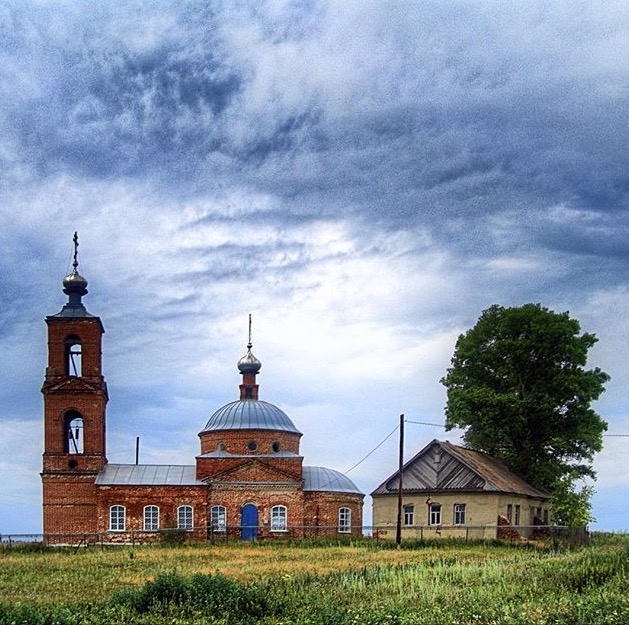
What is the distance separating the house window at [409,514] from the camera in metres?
46.1

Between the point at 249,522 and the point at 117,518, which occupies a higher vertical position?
the point at 117,518

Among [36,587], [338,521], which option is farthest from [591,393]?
[36,587]

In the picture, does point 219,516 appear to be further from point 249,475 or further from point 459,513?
point 459,513

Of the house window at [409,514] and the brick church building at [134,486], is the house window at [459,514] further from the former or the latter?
the brick church building at [134,486]

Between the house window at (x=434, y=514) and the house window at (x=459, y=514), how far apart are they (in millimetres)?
808

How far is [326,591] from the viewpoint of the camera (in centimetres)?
2169

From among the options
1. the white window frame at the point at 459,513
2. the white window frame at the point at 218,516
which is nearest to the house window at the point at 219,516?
the white window frame at the point at 218,516

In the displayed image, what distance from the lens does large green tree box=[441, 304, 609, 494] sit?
4862cm

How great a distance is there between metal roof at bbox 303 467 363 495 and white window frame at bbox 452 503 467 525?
298 inches

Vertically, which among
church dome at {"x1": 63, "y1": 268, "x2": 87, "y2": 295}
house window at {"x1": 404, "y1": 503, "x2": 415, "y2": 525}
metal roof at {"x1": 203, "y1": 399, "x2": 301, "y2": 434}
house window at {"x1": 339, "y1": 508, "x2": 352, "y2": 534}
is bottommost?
house window at {"x1": 339, "y1": 508, "x2": 352, "y2": 534}

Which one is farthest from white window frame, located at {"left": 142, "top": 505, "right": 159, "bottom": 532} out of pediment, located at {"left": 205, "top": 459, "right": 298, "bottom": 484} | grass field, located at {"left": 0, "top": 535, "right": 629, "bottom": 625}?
grass field, located at {"left": 0, "top": 535, "right": 629, "bottom": 625}

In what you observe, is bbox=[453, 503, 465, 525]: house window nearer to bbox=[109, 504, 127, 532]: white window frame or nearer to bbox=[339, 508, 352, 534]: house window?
bbox=[339, 508, 352, 534]: house window

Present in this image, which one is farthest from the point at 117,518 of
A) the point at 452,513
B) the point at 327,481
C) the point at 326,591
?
the point at 326,591

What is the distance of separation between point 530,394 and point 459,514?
7.31m
